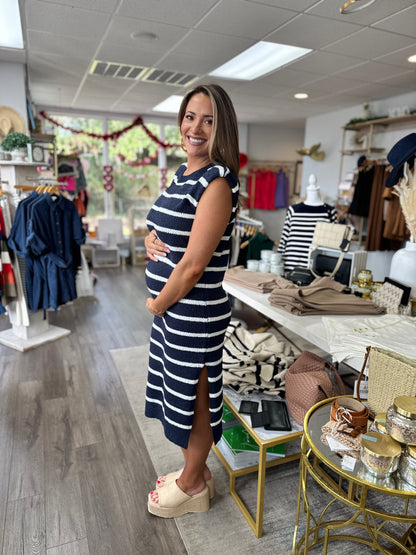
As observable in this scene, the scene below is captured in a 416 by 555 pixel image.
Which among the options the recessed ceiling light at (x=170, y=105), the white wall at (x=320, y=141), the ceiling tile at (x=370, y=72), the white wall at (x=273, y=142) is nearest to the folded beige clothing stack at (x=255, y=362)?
the white wall at (x=320, y=141)

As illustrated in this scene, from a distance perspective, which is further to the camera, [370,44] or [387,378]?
[370,44]

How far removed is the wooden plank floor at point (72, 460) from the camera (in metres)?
1.56

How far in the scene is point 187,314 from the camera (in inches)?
52.7

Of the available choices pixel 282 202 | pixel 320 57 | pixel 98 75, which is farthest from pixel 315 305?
pixel 282 202

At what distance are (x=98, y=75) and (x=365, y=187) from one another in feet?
12.3

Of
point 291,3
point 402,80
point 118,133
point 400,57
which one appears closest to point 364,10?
point 291,3

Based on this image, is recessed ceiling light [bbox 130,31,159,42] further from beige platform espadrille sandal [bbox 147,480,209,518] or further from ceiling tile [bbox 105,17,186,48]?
beige platform espadrille sandal [bbox 147,480,209,518]

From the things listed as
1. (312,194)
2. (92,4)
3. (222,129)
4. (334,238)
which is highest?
(92,4)

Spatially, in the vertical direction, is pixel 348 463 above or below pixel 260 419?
above

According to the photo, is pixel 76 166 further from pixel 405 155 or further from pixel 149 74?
pixel 405 155

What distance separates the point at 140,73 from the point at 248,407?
14.1ft

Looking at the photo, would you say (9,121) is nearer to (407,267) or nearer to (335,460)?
(407,267)

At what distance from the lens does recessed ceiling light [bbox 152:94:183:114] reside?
618 centimetres

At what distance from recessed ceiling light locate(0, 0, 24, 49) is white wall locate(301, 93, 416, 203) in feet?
14.9
